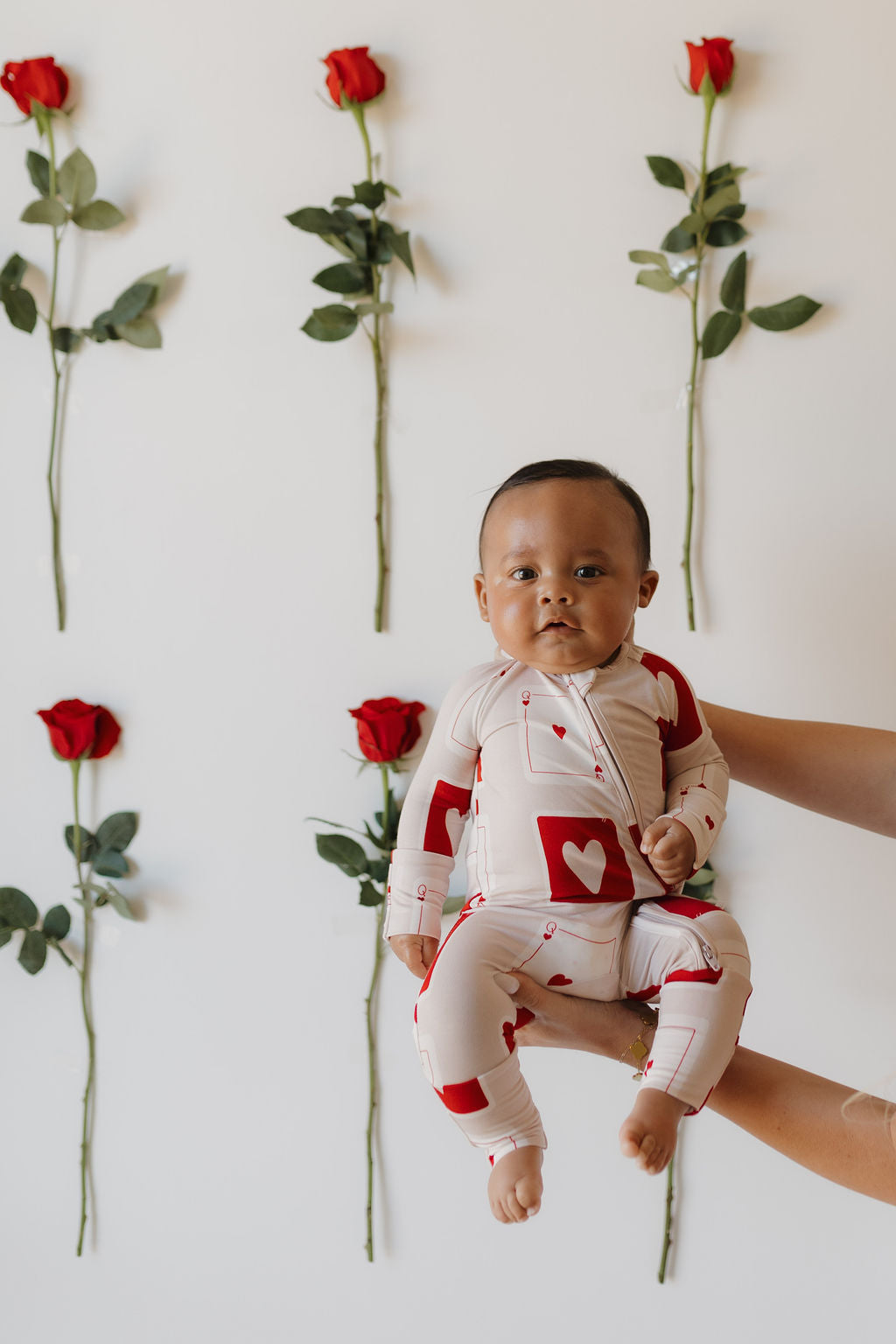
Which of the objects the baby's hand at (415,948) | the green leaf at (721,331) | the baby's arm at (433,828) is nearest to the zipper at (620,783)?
the baby's arm at (433,828)

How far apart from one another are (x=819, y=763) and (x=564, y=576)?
463 millimetres

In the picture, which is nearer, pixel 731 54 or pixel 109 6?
pixel 731 54

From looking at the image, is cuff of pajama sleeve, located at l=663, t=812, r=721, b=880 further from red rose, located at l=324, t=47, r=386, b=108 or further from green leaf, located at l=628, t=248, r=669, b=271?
red rose, located at l=324, t=47, r=386, b=108

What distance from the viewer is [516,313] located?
1521mm

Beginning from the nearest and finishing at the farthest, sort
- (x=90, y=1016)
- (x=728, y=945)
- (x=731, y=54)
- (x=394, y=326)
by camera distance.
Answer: (x=728, y=945)
(x=731, y=54)
(x=394, y=326)
(x=90, y=1016)

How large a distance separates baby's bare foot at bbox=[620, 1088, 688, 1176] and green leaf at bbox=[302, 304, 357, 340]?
116 centimetres

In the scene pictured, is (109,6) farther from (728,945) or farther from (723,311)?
(728,945)

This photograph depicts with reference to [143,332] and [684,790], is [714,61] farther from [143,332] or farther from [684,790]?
[684,790]

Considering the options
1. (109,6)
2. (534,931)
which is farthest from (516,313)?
(534,931)

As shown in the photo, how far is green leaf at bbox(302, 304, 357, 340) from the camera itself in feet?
4.99

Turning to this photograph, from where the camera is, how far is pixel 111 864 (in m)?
1.62

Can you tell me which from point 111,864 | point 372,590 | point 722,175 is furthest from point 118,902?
point 722,175

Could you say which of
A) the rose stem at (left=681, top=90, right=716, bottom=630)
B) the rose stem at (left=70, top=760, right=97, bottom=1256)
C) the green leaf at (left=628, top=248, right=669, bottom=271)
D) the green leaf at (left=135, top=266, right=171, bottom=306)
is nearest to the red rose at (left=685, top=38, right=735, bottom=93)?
the rose stem at (left=681, top=90, right=716, bottom=630)

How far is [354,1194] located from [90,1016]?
1.75ft
